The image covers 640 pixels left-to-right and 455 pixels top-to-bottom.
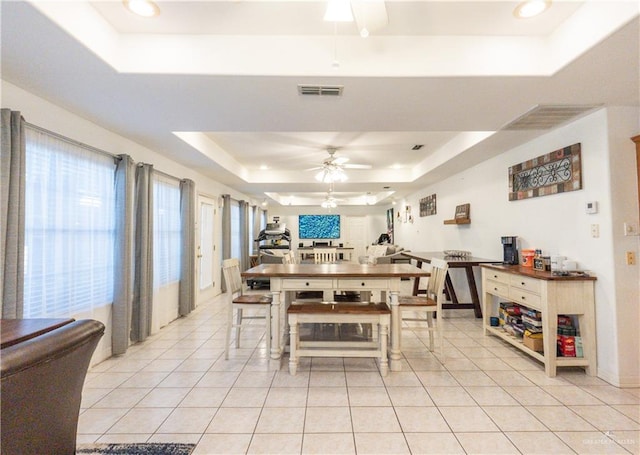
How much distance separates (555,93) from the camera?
2.21m

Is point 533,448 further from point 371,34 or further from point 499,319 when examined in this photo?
point 371,34

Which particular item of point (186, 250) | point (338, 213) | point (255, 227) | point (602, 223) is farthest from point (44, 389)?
point (338, 213)

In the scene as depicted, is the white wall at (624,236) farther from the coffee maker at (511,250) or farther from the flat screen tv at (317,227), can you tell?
the flat screen tv at (317,227)

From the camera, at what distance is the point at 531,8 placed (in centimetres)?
172

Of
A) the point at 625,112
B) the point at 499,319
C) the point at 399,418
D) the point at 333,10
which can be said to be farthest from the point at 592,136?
the point at 399,418

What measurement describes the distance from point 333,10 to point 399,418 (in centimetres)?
250

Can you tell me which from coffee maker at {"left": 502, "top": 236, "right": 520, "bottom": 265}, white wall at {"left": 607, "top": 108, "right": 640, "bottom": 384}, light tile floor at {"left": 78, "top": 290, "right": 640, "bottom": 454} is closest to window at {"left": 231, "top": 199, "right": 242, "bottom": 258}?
light tile floor at {"left": 78, "top": 290, "right": 640, "bottom": 454}

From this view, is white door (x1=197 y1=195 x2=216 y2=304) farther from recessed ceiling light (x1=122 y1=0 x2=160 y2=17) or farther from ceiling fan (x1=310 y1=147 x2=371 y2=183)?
recessed ceiling light (x1=122 y1=0 x2=160 y2=17)

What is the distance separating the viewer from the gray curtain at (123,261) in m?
3.01

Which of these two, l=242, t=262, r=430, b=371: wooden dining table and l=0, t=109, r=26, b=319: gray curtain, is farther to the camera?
l=242, t=262, r=430, b=371: wooden dining table

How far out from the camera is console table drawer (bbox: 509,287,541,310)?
2.65 meters

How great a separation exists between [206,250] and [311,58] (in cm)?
452

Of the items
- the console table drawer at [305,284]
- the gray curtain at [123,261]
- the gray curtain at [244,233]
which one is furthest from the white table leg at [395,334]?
the gray curtain at [244,233]

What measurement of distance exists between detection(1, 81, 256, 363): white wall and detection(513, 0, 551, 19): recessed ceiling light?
11.3ft
